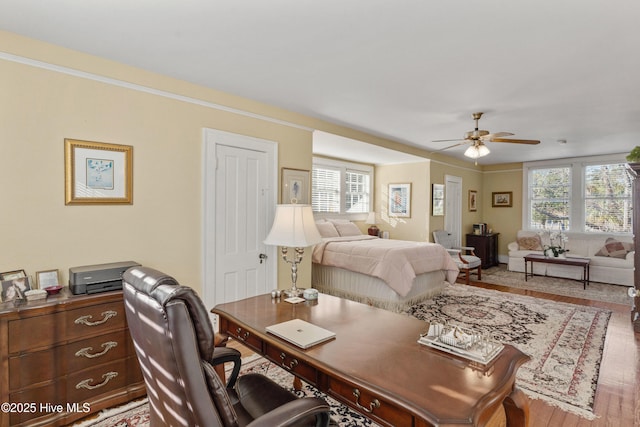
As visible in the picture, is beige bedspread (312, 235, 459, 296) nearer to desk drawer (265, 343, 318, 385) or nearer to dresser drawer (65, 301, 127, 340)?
desk drawer (265, 343, 318, 385)

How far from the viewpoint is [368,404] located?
1227mm

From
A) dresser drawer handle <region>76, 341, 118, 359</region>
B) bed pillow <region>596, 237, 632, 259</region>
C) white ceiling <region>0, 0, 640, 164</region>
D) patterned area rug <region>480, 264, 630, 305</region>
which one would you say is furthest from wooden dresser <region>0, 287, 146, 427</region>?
bed pillow <region>596, 237, 632, 259</region>

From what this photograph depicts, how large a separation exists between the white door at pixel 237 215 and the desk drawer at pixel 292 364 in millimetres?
1727

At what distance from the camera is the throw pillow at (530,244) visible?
704 cm

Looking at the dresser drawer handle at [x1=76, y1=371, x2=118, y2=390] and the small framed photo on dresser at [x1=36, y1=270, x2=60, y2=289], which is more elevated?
the small framed photo on dresser at [x1=36, y1=270, x2=60, y2=289]

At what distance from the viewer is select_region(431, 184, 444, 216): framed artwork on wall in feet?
21.9

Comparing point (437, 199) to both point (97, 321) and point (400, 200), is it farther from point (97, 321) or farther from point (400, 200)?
point (97, 321)

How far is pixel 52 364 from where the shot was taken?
6.52 ft

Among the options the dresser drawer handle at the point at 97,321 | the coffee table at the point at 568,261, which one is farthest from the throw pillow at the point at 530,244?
the dresser drawer handle at the point at 97,321

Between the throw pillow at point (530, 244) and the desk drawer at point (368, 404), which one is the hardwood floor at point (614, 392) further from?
the throw pillow at point (530, 244)

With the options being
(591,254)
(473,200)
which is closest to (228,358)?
(591,254)

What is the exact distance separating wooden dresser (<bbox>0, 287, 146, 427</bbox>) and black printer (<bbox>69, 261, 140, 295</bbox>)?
53mm

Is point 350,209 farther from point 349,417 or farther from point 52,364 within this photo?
point 52,364

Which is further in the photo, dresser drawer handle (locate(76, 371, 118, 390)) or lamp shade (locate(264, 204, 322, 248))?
lamp shade (locate(264, 204, 322, 248))
